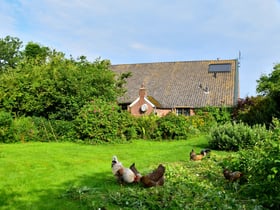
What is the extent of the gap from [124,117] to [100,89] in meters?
3.36

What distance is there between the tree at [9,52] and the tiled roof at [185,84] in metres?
27.1

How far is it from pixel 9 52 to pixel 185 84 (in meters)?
37.0

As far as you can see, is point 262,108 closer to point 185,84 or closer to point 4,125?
point 185,84

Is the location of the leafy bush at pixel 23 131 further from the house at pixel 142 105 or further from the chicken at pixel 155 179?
the house at pixel 142 105

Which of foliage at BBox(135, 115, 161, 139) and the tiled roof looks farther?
the tiled roof


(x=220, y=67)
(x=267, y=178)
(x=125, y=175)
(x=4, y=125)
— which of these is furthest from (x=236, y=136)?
(x=220, y=67)

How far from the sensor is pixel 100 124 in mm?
15633

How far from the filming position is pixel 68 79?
18.0m

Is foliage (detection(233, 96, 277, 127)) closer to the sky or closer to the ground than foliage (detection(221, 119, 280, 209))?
closer to the sky

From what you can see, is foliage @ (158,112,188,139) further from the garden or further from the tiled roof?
the tiled roof

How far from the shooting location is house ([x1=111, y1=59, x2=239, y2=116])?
93.0ft

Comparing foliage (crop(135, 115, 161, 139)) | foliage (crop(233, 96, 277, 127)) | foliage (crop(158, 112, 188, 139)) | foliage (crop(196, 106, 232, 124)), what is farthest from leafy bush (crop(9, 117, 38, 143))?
foliage (crop(196, 106, 232, 124))

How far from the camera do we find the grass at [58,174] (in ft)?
18.7

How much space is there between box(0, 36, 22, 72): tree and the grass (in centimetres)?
4569
